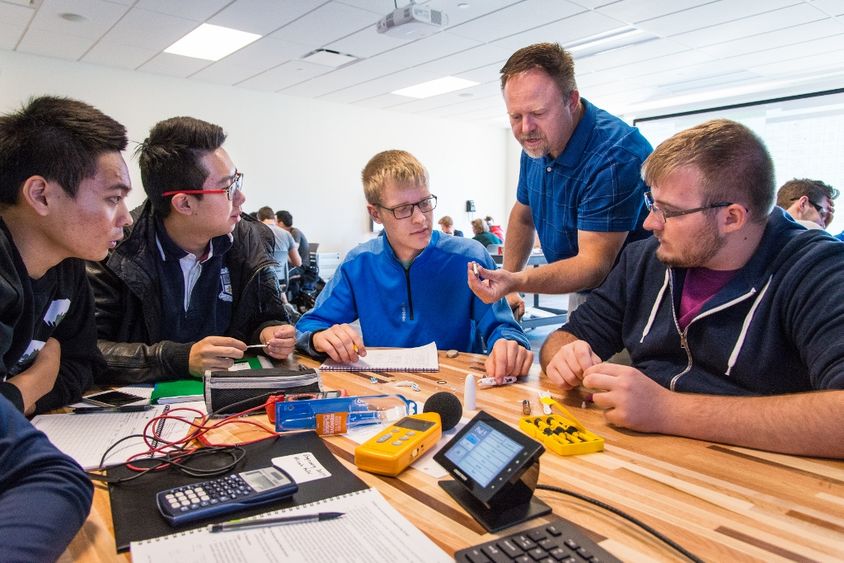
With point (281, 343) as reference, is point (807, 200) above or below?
above

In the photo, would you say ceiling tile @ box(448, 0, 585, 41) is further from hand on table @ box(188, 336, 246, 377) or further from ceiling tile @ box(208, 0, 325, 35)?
hand on table @ box(188, 336, 246, 377)

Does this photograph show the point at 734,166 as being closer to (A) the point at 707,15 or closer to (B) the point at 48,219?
(B) the point at 48,219

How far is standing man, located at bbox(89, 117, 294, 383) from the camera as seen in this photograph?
177cm

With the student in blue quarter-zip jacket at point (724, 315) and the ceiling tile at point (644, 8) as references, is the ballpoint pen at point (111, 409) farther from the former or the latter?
the ceiling tile at point (644, 8)

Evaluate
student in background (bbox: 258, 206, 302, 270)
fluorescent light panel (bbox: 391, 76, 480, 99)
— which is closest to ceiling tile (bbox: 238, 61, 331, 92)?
fluorescent light panel (bbox: 391, 76, 480, 99)

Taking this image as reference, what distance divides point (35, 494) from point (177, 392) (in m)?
0.67

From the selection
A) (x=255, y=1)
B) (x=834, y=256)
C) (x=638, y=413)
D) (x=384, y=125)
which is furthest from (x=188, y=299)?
(x=384, y=125)

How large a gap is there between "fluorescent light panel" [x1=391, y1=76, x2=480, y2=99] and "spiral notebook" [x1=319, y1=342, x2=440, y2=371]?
615cm

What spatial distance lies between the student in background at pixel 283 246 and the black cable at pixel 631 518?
5223mm

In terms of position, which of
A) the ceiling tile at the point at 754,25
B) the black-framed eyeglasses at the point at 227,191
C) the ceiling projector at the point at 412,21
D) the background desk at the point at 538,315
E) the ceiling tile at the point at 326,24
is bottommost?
the background desk at the point at 538,315

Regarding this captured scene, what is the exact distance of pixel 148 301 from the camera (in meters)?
1.80

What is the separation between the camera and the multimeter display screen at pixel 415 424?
109 cm

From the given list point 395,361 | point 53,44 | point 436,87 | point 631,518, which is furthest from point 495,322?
point 436,87

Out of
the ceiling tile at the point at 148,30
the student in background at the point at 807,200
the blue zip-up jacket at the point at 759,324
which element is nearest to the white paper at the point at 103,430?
the blue zip-up jacket at the point at 759,324
